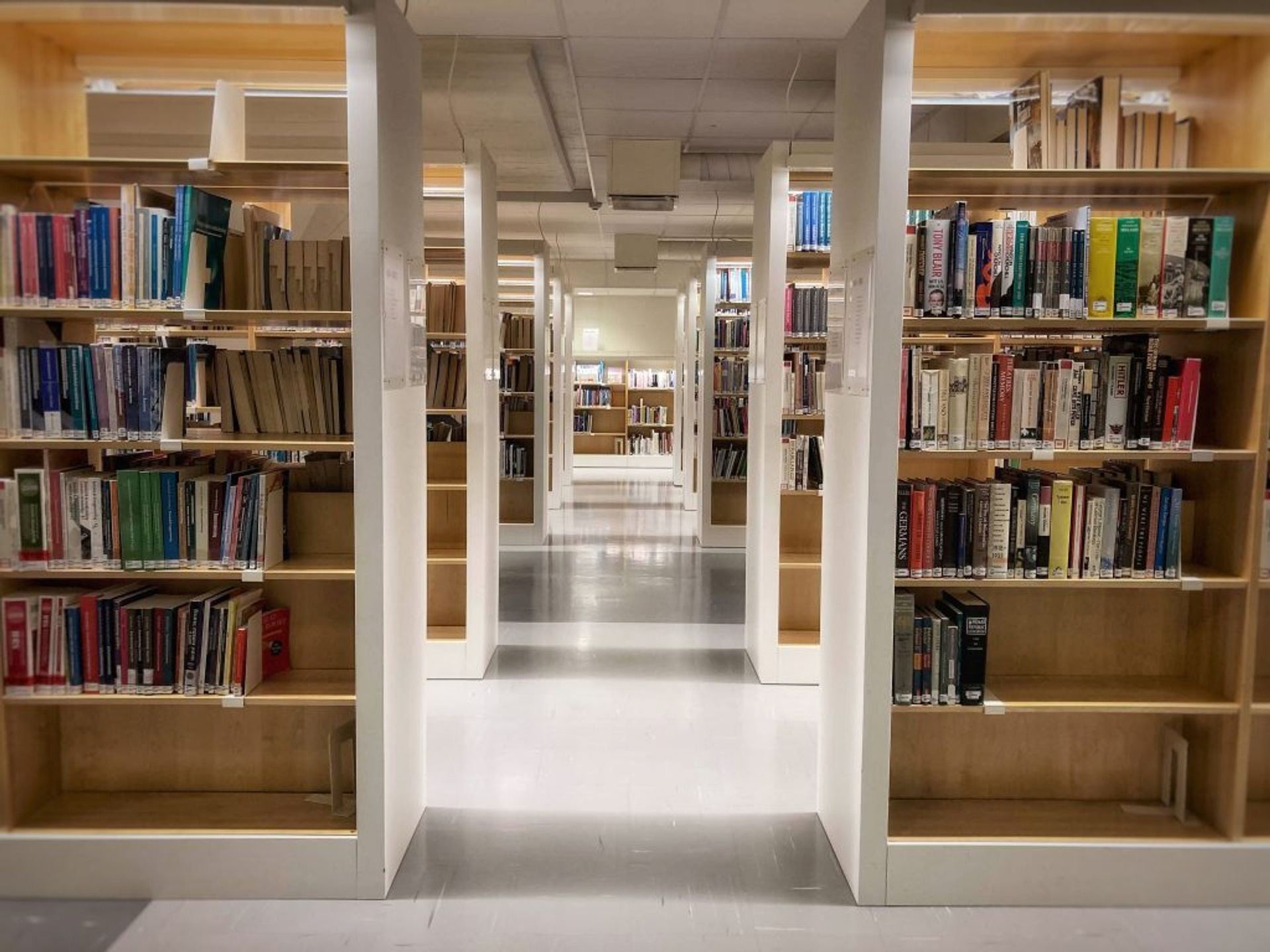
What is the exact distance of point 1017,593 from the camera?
342cm

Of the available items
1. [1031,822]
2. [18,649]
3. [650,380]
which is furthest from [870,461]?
[650,380]

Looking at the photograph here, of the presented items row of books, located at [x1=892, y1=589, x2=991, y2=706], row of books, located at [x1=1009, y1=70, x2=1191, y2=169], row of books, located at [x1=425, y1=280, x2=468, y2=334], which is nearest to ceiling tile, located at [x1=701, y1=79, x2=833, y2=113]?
row of books, located at [x1=425, y1=280, x2=468, y2=334]

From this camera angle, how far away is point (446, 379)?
6270mm

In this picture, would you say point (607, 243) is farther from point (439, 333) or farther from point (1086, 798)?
point (1086, 798)

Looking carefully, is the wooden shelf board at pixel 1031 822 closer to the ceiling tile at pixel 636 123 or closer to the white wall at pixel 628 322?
the ceiling tile at pixel 636 123

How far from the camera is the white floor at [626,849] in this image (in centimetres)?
287

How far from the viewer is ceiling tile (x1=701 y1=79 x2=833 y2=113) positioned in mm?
6449

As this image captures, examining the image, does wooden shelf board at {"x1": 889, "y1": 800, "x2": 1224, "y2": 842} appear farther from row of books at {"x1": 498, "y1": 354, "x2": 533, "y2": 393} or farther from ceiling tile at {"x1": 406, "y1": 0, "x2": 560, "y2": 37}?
row of books at {"x1": 498, "y1": 354, "x2": 533, "y2": 393}

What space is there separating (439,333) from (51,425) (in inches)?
118

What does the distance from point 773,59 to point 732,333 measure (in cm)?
389

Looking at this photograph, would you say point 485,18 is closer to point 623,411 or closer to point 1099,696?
point 1099,696

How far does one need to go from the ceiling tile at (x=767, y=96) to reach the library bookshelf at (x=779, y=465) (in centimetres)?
114

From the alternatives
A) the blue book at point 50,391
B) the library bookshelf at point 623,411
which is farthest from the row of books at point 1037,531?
the library bookshelf at point 623,411

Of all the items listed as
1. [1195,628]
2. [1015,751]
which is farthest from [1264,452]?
[1015,751]
